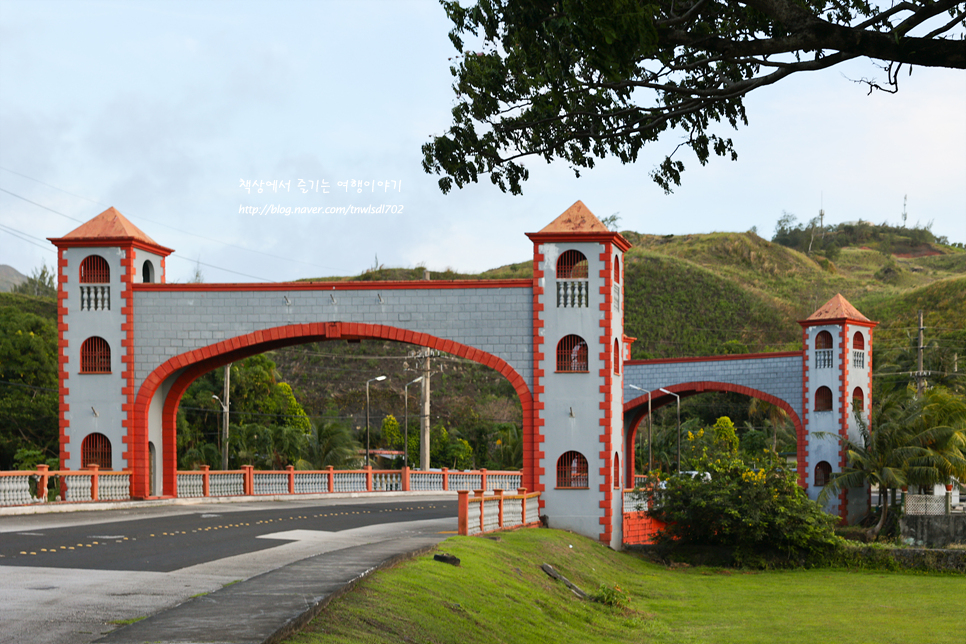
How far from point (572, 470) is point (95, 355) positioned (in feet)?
42.1

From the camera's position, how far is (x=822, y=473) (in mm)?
36531

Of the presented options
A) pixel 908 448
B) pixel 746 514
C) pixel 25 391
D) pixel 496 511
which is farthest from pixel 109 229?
pixel 908 448

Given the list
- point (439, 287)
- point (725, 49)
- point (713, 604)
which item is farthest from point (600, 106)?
point (439, 287)

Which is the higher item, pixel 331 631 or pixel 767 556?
pixel 331 631

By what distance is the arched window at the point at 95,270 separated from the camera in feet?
87.3

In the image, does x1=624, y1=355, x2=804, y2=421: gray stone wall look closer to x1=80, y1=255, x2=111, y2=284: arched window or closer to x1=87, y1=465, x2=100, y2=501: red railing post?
x1=80, y1=255, x2=111, y2=284: arched window

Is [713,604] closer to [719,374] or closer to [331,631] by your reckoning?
[331,631]

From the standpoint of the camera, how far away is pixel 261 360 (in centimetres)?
5278

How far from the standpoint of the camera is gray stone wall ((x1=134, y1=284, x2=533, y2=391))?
1014 inches

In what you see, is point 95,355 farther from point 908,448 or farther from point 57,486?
point 908,448

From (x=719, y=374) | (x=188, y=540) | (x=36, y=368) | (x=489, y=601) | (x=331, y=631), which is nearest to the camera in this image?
(x=331, y=631)

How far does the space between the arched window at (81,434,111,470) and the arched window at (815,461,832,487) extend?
24034 mm

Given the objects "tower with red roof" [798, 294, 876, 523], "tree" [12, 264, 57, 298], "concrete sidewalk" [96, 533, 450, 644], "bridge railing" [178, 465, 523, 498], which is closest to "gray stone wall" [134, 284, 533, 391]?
"bridge railing" [178, 465, 523, 498]

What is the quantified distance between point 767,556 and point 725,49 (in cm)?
2027
